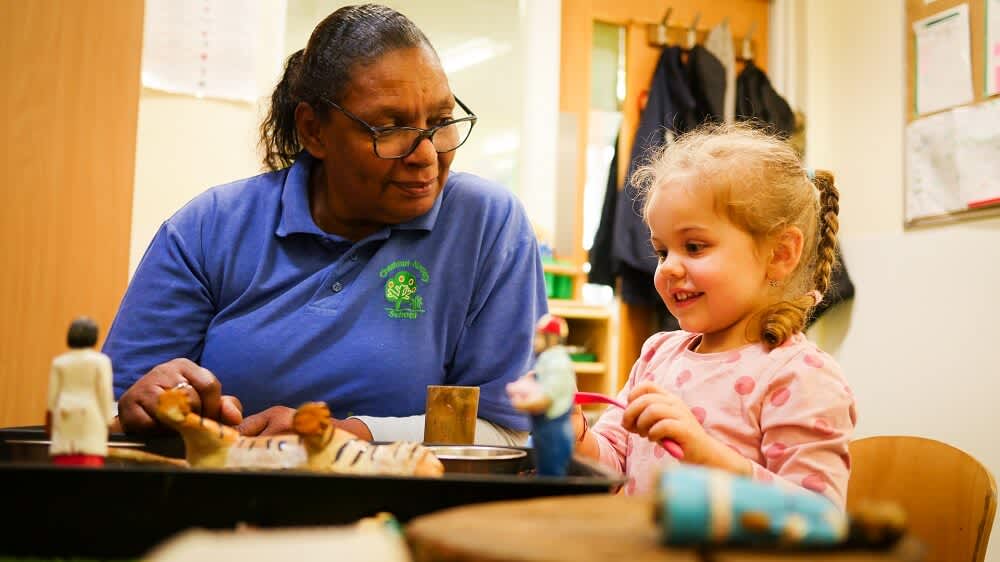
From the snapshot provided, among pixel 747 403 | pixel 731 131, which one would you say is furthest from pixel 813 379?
pixel 731 131

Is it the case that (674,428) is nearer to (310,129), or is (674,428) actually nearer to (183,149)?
(310,129)

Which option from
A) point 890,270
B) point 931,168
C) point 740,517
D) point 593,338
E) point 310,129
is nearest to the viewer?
point 740,517

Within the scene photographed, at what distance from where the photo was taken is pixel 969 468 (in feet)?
3.91

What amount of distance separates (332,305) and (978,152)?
6.78ft

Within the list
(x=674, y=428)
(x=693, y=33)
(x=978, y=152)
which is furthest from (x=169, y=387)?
(x=693, y=33)

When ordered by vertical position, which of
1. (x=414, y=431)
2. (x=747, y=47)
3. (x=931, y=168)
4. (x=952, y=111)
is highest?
(x=747, y=47)

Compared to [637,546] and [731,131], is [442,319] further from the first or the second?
[637,546]

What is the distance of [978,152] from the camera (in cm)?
246

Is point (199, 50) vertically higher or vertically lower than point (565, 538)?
higher

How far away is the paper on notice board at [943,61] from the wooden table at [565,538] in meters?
2.48

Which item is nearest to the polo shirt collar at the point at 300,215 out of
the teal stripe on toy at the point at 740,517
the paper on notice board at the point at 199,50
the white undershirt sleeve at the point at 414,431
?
the white undershirt sleeve at the point at 414,431

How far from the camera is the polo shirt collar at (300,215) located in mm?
1300

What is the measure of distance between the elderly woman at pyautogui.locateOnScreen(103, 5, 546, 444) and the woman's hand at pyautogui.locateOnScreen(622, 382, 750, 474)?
1.12 ft

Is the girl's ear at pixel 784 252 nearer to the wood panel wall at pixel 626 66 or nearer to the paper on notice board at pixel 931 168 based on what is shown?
the paper on notice board at pixel 931 168
